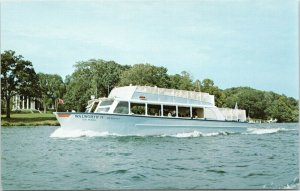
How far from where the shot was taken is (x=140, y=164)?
8.02 m

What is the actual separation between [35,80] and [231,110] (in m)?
5.85

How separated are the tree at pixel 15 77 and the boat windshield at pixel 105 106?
2.37 m

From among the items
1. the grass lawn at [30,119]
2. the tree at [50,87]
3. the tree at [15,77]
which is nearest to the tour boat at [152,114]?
the grass lawn at [30,119]

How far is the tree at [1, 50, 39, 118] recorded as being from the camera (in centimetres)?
823

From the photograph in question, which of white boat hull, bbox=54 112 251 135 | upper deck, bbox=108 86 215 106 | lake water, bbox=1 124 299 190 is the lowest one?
lake water, bbox=1 124 299 190

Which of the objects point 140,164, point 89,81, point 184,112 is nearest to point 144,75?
point 89,81

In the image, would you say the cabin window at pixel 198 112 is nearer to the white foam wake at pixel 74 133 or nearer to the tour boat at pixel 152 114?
the tour boat at pixel 152 114

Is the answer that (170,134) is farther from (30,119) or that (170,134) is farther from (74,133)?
(30,119)

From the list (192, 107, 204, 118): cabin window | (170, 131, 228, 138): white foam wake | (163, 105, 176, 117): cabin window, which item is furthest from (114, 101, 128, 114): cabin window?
(192, 107, 204, 118): cabin window

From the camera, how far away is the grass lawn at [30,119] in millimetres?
8375

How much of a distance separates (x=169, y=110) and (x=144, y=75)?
4.54ft

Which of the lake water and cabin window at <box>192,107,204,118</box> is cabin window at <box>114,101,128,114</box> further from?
cabin window at <box>192,107,204,118</box>

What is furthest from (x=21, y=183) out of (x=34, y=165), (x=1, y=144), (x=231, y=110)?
(x=231, y=110)

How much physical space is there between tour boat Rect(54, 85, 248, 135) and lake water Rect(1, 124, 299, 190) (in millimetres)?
805
